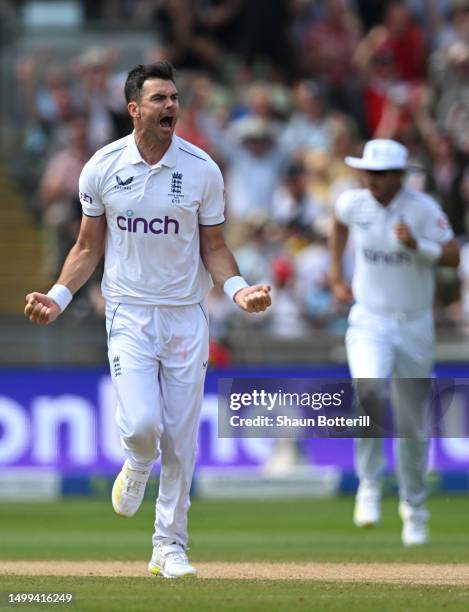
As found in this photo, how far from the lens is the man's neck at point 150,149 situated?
920 cm

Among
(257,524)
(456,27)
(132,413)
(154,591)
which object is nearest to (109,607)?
(154,591)

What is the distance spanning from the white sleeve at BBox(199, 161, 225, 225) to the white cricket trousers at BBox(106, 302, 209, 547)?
0.49m

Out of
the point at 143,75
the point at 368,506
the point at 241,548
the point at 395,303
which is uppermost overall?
the point at 143,75

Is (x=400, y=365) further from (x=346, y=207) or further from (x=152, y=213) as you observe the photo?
(x=152, y=213)

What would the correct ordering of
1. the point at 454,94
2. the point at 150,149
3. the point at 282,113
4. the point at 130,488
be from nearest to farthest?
the point at 150,149
the point at 130,488
the point at 454,94
the point at 282,113

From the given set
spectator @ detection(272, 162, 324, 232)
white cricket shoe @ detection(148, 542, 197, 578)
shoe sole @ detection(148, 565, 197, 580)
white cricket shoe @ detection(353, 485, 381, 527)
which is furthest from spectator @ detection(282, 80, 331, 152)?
white cricket shoe @ detection(148, 542, 197, 578)

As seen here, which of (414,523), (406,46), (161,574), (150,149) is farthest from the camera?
(406,46)

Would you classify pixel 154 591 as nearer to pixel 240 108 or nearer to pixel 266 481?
pixel 266 481

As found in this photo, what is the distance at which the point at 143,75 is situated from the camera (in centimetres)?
915

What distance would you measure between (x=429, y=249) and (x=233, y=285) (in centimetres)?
324

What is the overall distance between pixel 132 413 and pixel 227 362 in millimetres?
8880

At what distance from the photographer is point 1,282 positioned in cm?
2136

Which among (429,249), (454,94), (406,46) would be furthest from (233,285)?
(406,46)

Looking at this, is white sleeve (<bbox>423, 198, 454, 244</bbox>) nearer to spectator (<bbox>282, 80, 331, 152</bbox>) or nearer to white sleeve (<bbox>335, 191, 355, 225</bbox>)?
white sleeve (<bbox>335, 191, 355, 225</bbox>)
